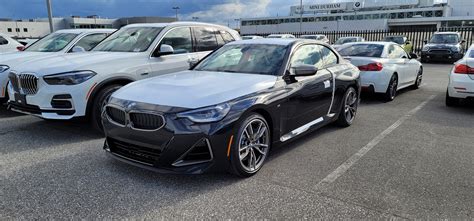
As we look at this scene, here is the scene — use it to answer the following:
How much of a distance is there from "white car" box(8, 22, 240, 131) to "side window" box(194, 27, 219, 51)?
0.02 meters

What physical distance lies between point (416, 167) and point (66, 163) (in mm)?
4291

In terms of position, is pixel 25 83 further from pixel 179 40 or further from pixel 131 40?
pixel 179 40

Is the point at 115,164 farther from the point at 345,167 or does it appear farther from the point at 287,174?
the point at 345,167

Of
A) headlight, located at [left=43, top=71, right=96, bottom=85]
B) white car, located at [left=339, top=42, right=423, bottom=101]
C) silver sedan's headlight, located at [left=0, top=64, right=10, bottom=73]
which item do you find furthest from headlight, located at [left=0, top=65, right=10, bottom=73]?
white car, located at [left=339, top=42, right=423, bottom=101]

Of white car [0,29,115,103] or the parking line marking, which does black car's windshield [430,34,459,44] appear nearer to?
the parking line marking

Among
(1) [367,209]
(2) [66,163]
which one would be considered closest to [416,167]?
(1) [367,209]

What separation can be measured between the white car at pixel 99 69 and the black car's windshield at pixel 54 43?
2127 millimetres

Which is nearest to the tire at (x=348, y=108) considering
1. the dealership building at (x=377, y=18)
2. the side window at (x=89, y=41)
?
the side window at (x=89, y=41)

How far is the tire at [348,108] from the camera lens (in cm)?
611

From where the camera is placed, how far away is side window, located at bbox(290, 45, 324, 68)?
500 centimetres

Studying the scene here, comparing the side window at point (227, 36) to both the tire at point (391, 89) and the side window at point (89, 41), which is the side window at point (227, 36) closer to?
the side window at point (89, 41)

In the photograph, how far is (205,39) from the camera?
24.2 ft

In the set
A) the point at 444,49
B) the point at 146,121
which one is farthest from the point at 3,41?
the point at 444,49

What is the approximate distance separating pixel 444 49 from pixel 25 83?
64.7 feet
